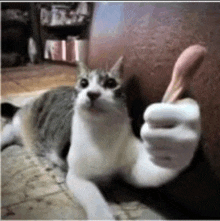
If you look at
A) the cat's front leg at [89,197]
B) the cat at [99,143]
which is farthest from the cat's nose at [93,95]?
the cat's front leg at [89,197]

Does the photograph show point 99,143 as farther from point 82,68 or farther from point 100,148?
point 82,68

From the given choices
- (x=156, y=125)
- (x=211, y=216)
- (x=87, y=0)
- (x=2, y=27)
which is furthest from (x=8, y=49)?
(x=211, y=216)

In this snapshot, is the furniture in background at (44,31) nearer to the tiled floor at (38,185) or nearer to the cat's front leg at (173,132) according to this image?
the tiled floor at (38,185)

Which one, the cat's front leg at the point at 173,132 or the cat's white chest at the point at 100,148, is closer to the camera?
the cat's front leg at the point at 173,132

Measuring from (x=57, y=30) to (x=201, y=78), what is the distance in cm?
21

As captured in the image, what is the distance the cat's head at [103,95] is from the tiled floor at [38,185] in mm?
46

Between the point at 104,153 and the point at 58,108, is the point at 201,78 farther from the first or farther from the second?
the point at 58,108

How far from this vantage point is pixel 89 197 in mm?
397

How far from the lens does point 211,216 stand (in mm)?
358

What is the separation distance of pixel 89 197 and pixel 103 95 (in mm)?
151

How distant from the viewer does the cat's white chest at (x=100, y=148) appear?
1.29 ft

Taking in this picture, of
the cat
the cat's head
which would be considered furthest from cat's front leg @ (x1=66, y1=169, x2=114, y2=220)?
the cat's head

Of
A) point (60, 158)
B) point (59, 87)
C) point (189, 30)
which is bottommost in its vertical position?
point (60, 158)

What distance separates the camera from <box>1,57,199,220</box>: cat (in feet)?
1.15
